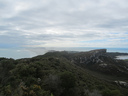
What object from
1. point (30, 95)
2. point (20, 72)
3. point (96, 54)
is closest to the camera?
point (30, 95)

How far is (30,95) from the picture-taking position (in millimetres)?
8242

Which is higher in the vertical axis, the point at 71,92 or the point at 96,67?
the point at 71,92

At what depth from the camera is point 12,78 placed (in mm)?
13203

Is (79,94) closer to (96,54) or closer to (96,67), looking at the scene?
(96,67)

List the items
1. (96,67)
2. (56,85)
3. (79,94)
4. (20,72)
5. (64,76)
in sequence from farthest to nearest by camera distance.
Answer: (96,67) → (20,72) → (64,76) → (79,94) → (56,85)

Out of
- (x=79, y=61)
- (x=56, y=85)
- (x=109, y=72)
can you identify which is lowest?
(x=109, y=72)

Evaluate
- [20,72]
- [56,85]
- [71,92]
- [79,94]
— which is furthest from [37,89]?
[20,72]

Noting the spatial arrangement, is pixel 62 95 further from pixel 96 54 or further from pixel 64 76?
pixel 96 54

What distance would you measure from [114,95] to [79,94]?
598cm

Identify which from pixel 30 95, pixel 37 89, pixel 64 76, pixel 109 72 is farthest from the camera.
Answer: pixel 109 72

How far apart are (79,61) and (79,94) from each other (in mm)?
70370

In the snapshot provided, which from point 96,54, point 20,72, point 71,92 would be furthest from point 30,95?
point 96,54

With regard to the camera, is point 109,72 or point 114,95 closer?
point 114,95

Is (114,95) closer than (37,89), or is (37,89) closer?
(37,89)
